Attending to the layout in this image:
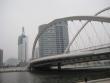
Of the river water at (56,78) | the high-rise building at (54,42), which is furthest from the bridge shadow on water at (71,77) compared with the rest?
the high-rise building at (54,42)

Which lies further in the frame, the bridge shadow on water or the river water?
the river water

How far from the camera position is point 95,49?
5506 centimetres

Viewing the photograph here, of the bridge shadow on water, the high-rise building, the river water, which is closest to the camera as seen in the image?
the bridge shadow on water

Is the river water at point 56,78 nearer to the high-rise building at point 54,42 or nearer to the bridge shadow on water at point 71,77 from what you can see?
the bridge shadow on water at point 71,77

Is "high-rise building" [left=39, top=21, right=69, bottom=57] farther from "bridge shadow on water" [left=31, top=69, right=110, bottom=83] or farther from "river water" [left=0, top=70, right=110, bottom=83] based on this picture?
"river water" [left=0, top=70, right=110, bottom=83]

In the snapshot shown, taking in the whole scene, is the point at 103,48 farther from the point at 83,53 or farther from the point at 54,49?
the point at 54,49

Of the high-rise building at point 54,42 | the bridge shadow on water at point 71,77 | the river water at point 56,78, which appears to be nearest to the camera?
the bridge shadow on water at point 71,77

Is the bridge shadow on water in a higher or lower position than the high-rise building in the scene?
lower

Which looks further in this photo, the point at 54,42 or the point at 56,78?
the point at 54,42

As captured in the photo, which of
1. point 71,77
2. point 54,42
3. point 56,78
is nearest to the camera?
point 56,78

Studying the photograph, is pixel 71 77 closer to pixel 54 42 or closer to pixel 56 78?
pixel 56 78

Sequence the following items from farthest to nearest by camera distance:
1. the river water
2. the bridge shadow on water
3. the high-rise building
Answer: the high-rise building → the river water → the bridge shadow on water

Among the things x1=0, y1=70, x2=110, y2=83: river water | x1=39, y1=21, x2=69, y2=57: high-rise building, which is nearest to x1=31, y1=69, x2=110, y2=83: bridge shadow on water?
x1=0, y1=70, x2=110, y2=83: river water

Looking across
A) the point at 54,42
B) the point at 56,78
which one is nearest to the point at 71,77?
the point at 56,78
